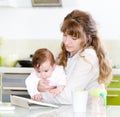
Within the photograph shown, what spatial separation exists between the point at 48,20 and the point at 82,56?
7.51 ft

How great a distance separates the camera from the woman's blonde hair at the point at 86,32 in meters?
2.39

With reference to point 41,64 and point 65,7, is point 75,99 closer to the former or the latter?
point 41,64

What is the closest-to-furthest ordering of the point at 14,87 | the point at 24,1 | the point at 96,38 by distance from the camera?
the point at 96,38
the point at 14,87
the point at 24,1

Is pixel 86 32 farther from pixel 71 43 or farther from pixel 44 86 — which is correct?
pixel 44 86

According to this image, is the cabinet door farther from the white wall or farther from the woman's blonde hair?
the woman's blonde hair

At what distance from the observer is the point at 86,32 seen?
2.46 meters

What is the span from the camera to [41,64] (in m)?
2.48

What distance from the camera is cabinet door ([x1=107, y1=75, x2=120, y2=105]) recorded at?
13.0 ft

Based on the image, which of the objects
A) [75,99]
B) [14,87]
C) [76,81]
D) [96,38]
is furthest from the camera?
[14,87]

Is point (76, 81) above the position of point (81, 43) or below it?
below

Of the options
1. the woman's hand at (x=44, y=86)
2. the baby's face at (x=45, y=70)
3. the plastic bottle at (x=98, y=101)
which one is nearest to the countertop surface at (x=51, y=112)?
the plastic bottle at (x=98, y=101)

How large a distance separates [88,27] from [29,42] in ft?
7.44

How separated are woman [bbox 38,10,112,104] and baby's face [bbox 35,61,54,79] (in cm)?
8

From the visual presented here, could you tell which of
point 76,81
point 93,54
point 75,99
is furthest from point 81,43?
point 75,99
